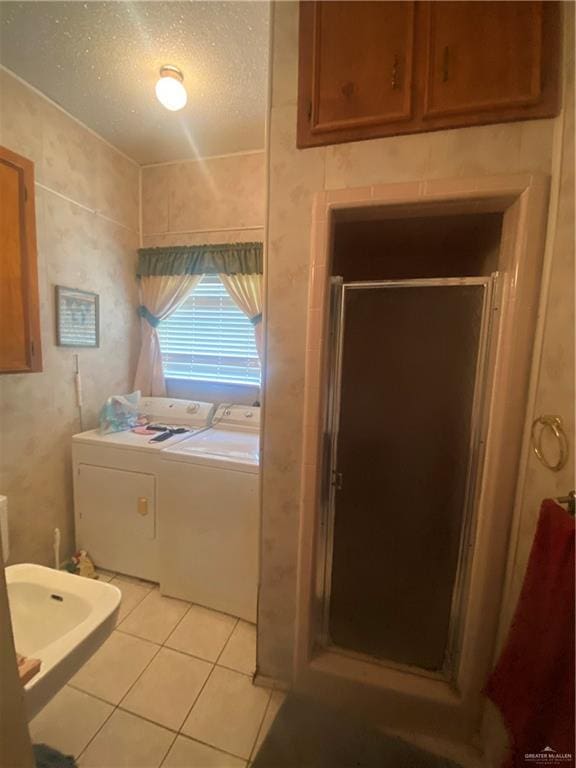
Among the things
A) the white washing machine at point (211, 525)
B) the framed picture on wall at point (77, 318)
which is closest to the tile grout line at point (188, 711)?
the white washing machine at point (211, 525)

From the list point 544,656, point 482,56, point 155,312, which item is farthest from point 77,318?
point 544,656

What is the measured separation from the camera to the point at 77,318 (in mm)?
2109

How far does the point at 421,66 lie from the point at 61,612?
7.81ft

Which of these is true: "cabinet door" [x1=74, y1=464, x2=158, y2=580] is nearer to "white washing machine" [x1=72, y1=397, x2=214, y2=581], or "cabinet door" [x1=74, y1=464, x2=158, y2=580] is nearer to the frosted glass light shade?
"white washing machine" [x1=72, y1=397, x2=214, y2=581]

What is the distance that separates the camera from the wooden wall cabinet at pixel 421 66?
0.94 metres

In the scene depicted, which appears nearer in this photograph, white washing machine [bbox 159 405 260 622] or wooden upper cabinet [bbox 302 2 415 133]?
wooden upper cabinet [bbox 302 2 415 133]

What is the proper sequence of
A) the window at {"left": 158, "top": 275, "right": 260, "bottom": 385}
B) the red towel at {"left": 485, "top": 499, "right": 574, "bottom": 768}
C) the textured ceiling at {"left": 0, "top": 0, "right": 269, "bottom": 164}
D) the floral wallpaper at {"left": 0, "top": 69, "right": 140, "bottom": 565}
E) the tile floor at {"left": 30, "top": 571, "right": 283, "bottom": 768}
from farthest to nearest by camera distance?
the window at {"left": 158, "top": 275, "right": 260, "bottom": 385} → the floral wallpaper at {"left": 0, "top": 69, "right": 140, "bottom": 565} → the textured ceiling at {"left": 0, "top": 0, "right": 269, "bottom": 164} → the tile floor at {"left": 30, "top": 571, "right": 283, "bottom": 768} → the red towel at {"left": 485, "top": 499, "right": 574, "bottom": 768}

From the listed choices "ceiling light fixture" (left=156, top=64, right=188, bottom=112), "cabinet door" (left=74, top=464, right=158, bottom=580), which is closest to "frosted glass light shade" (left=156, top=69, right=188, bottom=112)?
"ceiling light fixture" (left=156, top=64, right=188, bottom=112)

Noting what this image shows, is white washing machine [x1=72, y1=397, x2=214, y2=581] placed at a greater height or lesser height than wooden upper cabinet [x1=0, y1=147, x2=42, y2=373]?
lesser

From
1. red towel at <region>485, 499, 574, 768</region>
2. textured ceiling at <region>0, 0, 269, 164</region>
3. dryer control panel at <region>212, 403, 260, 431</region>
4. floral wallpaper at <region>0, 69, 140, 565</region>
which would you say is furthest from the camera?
dryer control panel at <region>212, 403, 260, 431</region>

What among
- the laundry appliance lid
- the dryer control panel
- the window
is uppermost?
the window

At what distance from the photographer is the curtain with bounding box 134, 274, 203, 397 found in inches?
98.3

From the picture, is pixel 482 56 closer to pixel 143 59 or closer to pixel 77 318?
pixel 143 59

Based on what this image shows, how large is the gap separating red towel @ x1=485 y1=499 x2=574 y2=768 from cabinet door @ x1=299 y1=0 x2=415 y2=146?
4.34 ft
